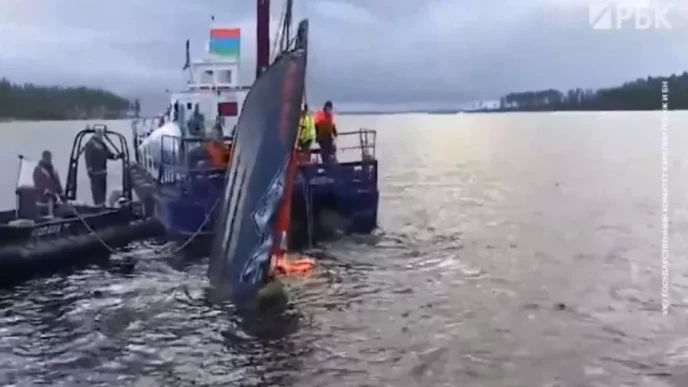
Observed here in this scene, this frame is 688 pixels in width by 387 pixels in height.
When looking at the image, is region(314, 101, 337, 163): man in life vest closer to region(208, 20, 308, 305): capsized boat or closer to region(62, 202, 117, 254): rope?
region(62, 202, 117, 254): rope

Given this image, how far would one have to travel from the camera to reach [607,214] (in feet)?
83.6

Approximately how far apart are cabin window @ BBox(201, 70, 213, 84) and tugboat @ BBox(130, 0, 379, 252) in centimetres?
3

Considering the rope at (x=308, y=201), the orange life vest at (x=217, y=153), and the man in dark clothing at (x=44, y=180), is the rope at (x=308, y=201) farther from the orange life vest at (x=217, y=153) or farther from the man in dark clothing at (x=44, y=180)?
the man in dark clothing at (x=44, y=180)

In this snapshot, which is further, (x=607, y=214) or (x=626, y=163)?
(x=626, y=163)

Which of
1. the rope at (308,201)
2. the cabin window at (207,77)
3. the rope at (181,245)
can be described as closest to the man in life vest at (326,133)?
the rope at (308,201)

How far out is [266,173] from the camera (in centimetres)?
1198

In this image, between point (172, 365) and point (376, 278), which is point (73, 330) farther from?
point (376, 278)

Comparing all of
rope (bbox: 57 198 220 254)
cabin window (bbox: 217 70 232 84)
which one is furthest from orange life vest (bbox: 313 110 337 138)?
cabin window (bbox: 217 70 232 84)

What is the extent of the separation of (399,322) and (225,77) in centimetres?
1517

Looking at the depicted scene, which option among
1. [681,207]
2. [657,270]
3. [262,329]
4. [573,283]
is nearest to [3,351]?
[262,329]

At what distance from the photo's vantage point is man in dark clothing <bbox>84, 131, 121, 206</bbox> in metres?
20.3

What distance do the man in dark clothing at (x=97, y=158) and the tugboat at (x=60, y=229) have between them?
34 cm

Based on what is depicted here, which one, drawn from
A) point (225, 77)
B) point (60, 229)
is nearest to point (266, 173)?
point (60, 229)

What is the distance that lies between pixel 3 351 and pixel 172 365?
2.53m
